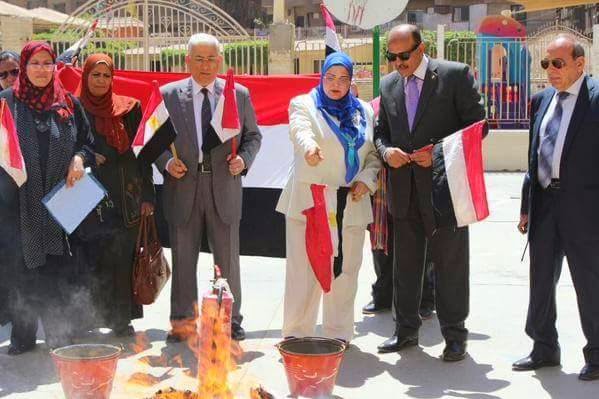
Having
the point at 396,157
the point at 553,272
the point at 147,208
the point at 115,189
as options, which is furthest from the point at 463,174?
the point at 115,189

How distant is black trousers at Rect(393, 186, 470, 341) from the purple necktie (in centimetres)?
45

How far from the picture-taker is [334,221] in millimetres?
5297

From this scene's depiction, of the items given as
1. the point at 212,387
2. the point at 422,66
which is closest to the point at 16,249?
the point at 212,387

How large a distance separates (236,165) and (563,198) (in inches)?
79.7

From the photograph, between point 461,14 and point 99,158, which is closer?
point 99,158

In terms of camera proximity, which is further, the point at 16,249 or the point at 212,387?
the point at 16,249

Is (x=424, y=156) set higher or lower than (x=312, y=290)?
higher

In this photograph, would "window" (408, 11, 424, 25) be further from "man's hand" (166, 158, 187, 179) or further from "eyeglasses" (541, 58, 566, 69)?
"eyeglasses" (541, 58, 566, 69)

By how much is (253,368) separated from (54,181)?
1640mm

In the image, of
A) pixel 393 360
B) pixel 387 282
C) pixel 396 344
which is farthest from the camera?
pixel 387 282

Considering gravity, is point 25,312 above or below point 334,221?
below

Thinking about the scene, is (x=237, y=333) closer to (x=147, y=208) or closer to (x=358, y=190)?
(x=147, y=208)

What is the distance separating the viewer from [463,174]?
5070mm

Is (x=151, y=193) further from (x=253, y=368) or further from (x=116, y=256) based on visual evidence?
(x=253, y=368)
